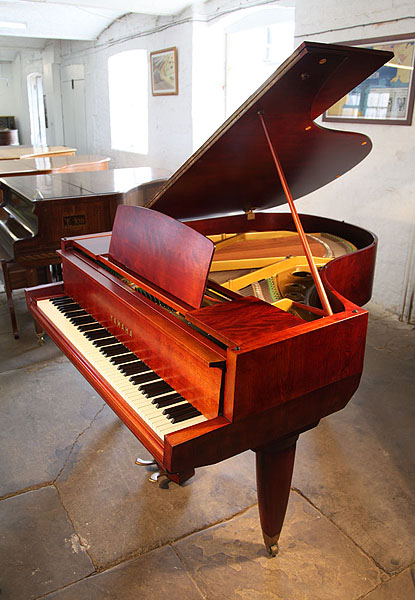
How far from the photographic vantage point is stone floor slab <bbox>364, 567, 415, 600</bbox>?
5.80 ft

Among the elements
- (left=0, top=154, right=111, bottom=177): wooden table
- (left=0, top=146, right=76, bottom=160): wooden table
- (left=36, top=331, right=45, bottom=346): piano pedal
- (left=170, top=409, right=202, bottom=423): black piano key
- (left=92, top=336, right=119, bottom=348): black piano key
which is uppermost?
(left=0, top=146, right=76, bottom=160): wooden table

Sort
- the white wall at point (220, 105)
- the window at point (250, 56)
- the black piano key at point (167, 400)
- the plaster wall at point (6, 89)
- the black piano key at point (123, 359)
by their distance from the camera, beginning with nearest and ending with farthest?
the black piano key at point (167, 400), the black piano key at point (123, 359), the white wall at point (220, 105), the window at point (250, 56), the plaster wall at point (6, 89)

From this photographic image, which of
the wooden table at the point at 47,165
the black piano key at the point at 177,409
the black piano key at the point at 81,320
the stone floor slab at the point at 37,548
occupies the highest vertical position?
the wooden table at the point at 47,165

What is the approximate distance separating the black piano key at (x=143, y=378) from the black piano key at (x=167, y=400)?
4.7 inches

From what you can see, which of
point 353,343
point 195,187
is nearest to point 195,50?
point 195,187

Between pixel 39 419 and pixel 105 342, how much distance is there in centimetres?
114

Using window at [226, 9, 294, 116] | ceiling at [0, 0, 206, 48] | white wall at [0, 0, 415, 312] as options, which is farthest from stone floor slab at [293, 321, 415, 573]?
ceiling at [0, 0, 206, 48]

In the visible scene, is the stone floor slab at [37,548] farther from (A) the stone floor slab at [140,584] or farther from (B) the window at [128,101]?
(B) the window at [128,101]

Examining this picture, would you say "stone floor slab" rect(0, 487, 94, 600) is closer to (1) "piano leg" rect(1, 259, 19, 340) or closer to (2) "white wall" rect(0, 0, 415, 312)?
(1) "piano leg" rect(1, 259, 19, 340)

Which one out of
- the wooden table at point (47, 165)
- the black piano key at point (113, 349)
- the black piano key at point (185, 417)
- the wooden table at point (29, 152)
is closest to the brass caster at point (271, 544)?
the black piano key at point (185, 417)

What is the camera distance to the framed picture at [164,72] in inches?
269

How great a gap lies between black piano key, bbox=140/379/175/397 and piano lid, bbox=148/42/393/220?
82 centimetres

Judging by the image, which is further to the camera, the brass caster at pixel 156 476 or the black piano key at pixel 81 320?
the brass caster at pixel 156 476

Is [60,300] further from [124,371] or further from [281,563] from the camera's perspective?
[281,563]
